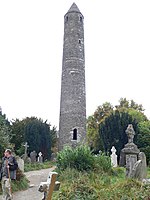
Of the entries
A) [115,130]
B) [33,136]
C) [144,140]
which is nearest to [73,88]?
[115,130]

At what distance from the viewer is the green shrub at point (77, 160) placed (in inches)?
537

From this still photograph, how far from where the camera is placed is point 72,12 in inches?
1278

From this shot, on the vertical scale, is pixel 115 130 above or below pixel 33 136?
above

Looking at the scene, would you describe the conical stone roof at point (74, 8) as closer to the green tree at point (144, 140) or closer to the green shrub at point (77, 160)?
the green tree at point (144, 140)

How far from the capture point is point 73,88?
30.1 m

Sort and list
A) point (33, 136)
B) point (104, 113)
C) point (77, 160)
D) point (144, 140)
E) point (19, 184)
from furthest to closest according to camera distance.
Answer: point (104, 113), point (33, 136), point (144, 140), point (77, 160), point (19, 184)

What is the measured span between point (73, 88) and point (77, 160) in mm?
16674

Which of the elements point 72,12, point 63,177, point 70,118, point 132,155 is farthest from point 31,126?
point 63,177

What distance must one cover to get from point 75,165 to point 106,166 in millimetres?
1493

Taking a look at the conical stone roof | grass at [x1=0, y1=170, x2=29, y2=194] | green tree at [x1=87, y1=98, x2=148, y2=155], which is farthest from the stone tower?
grass at [x1=0, y1=170, x2=29, y2=194]

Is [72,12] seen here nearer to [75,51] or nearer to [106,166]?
[75,51]

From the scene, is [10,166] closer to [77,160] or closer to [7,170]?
[7,170]

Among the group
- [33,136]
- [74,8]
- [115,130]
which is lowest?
[33,136]

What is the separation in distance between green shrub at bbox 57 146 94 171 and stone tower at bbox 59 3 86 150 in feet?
49.2
